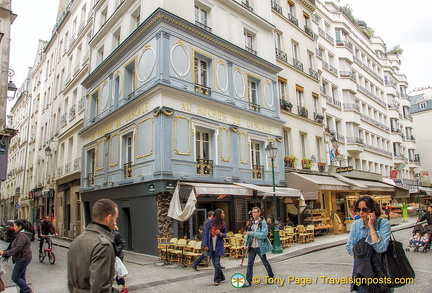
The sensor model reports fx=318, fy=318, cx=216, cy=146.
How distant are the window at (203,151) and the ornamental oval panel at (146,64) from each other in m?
A: 3.12

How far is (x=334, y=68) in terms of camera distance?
2756 cm

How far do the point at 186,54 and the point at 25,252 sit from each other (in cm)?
959

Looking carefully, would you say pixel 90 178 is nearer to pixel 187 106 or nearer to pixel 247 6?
pixel 187 106

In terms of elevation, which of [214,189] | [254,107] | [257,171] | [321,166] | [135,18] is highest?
[135,18]

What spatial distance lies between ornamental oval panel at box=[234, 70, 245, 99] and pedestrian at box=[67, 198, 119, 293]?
43.4 feet

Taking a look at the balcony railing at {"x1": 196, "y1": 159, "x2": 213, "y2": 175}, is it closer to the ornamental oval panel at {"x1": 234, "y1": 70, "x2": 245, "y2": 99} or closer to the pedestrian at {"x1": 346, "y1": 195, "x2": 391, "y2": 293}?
the ornamental oval panel at {"x1": 234, "y1": 70, "x2": 245, "y2": 99}

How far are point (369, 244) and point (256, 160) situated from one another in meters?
12.4

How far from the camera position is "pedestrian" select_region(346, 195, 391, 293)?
12.1ft

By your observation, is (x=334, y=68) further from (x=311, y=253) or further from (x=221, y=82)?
(x=311, y=253)

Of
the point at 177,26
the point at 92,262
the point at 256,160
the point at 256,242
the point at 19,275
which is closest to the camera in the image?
the point at 92,262

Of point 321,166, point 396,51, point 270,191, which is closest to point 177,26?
point 270,191

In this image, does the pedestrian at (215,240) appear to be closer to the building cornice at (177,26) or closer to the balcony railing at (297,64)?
the building cornice at (177,26)

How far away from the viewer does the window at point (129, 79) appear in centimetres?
1489

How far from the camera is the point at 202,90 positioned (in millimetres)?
13797
